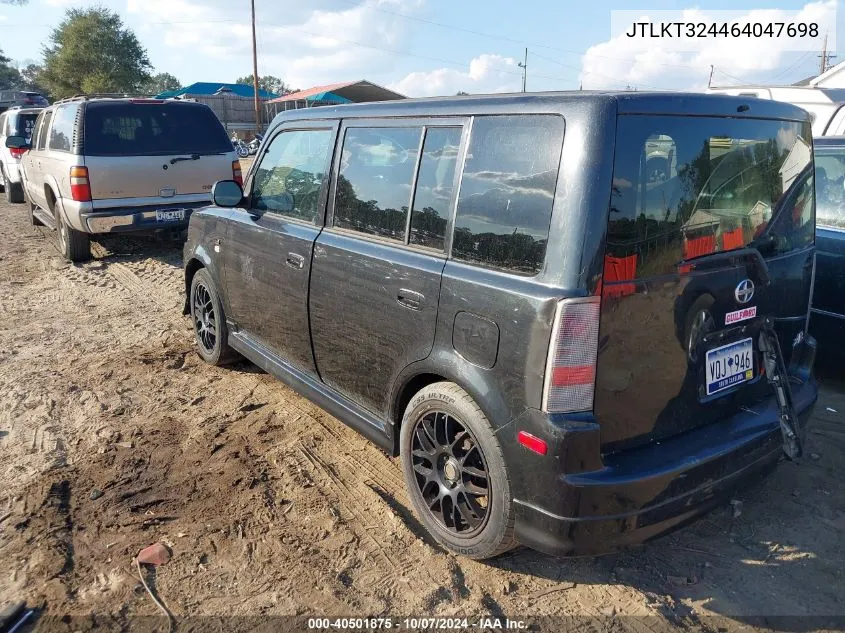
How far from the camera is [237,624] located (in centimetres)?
257

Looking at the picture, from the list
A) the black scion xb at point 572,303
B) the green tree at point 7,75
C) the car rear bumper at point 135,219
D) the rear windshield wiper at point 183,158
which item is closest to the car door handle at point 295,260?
the black scion xb at point 572,303

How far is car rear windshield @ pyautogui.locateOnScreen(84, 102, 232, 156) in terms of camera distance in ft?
26.1

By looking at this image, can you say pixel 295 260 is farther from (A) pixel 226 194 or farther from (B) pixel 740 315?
(B) pixel 740 315

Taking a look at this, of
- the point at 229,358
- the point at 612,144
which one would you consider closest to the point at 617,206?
the point at 612,144

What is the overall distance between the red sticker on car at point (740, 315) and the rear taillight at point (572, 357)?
0.73 metres

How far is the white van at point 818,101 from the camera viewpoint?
7992mm

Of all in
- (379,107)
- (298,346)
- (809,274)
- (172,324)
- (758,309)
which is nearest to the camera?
(758,309)

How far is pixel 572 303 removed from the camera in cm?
223

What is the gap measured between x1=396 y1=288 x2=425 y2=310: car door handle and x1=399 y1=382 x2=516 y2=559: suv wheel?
36 cm

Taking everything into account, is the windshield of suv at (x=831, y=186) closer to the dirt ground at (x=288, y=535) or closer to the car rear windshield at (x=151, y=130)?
the dirt ground at (x=288, y=535)

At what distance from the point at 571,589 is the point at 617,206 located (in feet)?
5.33

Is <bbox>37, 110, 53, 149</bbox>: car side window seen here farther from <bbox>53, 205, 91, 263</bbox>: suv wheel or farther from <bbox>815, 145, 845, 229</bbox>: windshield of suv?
<bbox>815, 145, 845, 229</bbox>: windshield of suv

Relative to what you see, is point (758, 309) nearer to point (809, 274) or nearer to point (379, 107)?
point (809, 274)

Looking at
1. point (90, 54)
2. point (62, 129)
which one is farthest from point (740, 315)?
point (90, 54)
